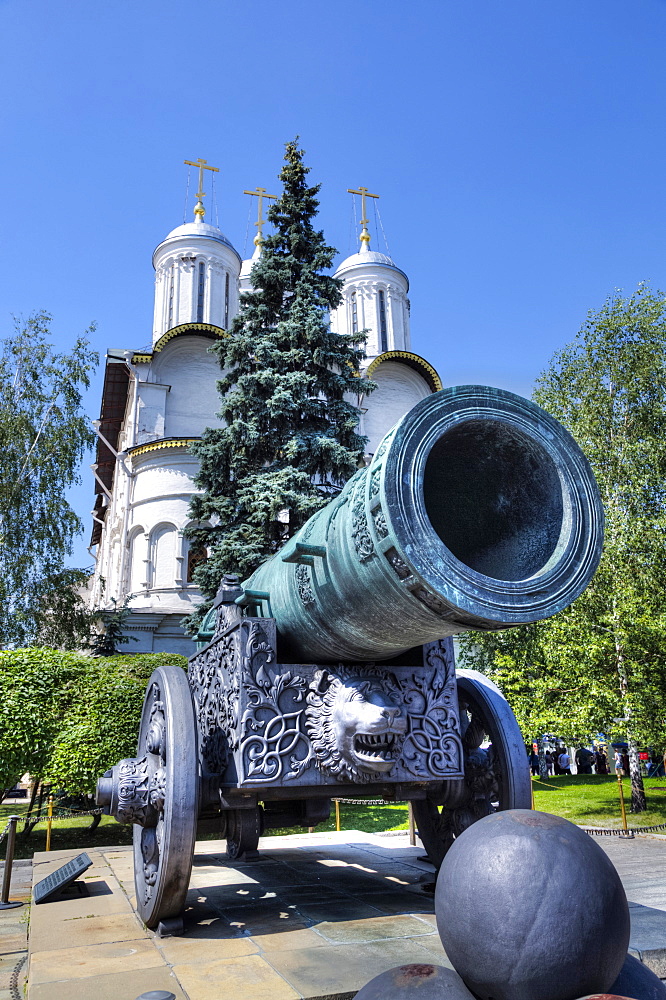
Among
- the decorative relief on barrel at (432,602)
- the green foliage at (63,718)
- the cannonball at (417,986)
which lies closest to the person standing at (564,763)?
the green foliage at (63,718)

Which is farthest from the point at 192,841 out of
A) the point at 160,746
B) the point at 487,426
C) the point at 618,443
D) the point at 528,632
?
the point at 528,632

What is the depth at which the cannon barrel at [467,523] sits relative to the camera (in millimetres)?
2979

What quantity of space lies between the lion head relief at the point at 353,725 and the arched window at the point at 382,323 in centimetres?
2648

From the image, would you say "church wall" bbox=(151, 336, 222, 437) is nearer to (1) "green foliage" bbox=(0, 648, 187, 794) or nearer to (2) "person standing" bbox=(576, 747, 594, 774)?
(1) "green foliage" bbox=(0, 648, 187, 794)


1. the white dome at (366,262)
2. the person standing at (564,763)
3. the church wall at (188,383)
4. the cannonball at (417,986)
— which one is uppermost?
the white dome at (366,262)

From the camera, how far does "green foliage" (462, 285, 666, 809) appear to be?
41.8 feet

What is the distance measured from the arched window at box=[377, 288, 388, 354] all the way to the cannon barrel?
1068 inches

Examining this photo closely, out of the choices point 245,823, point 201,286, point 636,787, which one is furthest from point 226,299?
point 245,823

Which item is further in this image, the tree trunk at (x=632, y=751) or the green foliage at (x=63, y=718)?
the tree trunk at (x=632, y=751)

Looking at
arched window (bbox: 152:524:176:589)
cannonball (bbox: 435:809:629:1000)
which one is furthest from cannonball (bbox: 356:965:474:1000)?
arched window (bbox: 152:524:176:589)

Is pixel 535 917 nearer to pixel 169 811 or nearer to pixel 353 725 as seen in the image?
A: pixel 353 725

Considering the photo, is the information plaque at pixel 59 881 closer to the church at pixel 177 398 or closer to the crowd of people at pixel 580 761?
the church at pixel 177 398

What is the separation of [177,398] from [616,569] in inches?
646

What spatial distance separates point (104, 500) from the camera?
3359cm
